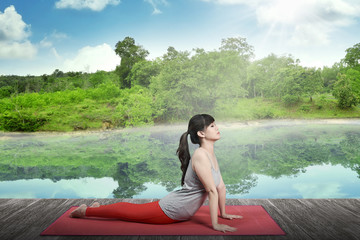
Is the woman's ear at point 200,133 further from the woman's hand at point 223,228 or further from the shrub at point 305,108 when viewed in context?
the shrub at point 305,108

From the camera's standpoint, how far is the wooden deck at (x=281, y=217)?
1802 mm

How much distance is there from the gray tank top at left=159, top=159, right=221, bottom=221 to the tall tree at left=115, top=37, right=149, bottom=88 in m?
18.1

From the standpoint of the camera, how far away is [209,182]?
5.81ft

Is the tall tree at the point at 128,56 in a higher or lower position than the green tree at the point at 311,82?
higher

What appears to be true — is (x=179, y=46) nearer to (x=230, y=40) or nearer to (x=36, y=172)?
(x=230, y=40)

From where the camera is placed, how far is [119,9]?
1900 cm

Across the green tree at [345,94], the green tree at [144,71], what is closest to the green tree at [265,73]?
the green tree at [345,94]

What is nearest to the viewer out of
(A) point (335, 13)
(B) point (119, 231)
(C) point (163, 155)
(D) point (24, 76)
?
(B) point (119, 231)

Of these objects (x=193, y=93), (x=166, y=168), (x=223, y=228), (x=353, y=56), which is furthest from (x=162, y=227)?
(x=353, y=56)

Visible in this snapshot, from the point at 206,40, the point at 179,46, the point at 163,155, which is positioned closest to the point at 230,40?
the point at 206,40

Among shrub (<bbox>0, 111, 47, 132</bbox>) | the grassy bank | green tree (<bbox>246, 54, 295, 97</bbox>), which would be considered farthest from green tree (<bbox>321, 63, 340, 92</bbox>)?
shrub (<bbox>0, 111, 47, 132</bbox>)

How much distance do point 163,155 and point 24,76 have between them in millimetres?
16478

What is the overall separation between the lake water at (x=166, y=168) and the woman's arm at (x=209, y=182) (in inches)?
151

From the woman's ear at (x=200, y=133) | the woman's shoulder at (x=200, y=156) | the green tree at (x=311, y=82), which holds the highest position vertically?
the green tree at (x=311, y=82)
